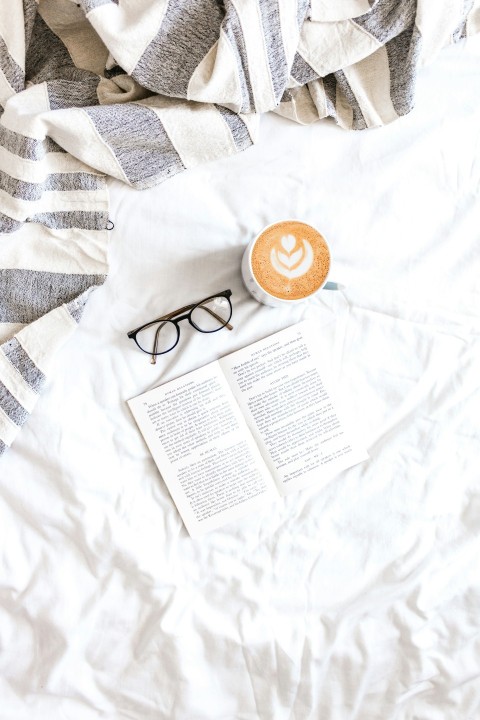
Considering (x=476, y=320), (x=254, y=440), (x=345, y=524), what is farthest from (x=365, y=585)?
(x=476, y=320)

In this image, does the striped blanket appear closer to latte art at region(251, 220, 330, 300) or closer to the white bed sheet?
the white bed sheet

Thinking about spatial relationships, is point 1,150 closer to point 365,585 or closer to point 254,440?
point 254,440

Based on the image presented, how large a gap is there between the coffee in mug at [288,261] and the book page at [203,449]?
0.47 feet

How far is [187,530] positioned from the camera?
85 centimetres

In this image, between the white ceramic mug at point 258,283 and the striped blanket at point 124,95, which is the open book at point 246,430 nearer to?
the white ceramic mug at point 258,283

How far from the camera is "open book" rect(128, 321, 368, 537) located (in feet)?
2.78

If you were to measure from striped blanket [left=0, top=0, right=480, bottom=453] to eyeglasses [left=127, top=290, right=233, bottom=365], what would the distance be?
0.32ft

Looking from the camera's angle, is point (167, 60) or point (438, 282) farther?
point (438, 282)

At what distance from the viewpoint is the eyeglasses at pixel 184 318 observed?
850 mm

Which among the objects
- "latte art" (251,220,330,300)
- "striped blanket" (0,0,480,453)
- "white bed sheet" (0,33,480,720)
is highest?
"striped blanket" (0,0,480,453)

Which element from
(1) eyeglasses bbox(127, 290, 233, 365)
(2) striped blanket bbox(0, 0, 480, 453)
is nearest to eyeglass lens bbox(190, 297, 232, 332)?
(1) eyeglasses bbox(127, 290, 233, 365)

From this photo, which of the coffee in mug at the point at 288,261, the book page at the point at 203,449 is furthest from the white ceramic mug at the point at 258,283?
the book page at the point at 203,449

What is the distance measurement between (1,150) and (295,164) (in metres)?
0.40

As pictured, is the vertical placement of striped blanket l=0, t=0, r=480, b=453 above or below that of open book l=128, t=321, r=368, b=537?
above
